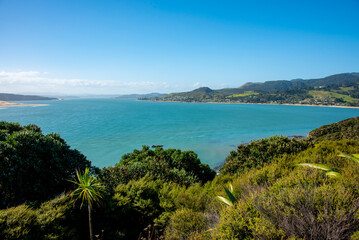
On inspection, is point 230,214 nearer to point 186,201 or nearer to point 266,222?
point 266,222

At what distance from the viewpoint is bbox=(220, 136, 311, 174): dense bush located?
13.0m

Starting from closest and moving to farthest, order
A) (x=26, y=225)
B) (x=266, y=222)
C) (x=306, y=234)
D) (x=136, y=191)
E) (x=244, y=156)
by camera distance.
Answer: (x=306, y=234) < (x=266, y=222) < (x=26, y=225) < (x=136, y=191) < (x=244, y=156)

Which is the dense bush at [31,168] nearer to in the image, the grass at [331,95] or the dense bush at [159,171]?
the dense bush at [159,171]

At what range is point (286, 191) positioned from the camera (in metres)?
4.68

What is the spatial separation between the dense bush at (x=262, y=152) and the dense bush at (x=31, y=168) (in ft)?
35.2

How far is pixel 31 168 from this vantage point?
793 centimetres

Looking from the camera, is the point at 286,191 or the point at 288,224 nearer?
the point at 288,224

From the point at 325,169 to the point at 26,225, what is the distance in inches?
358

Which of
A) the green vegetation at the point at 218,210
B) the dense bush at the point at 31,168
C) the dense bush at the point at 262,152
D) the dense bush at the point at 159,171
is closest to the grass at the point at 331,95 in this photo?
the dense bush at the point at 262,152

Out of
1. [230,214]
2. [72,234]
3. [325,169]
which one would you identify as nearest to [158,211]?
[72,234]

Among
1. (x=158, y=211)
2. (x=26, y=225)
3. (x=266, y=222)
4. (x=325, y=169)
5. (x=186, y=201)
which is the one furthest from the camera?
(x=158, y=211)

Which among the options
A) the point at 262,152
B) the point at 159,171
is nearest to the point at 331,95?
the point at 262,152

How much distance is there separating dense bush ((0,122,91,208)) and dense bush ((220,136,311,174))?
10718 millimetres

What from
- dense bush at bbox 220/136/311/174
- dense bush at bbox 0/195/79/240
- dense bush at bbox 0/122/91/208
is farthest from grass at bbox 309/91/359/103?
dense bush at bbox 0/195/79/240
